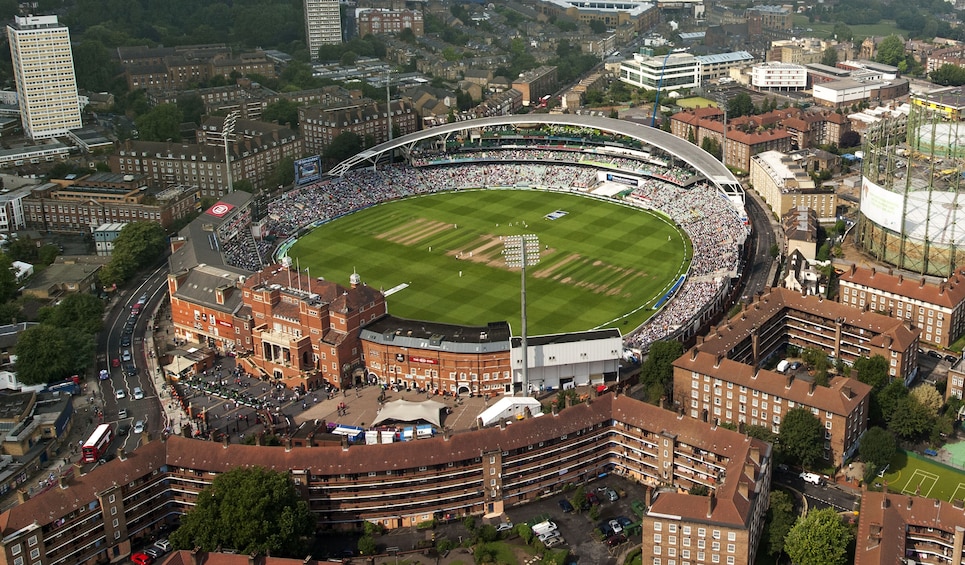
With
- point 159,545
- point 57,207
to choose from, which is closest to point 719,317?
point 159,545

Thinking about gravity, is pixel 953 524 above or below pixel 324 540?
above

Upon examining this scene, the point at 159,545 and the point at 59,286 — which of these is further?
the point at 59,286

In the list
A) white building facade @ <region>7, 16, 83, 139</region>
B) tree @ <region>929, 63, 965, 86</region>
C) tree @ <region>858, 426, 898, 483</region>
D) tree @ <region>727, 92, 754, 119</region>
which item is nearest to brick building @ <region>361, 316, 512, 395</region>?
Answer: tree @ <region>858, 426, 898, 483</region>

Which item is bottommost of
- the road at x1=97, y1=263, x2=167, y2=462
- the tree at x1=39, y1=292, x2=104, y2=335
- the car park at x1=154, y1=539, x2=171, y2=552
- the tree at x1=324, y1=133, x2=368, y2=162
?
the car park at x1=154, y1=539, x2=171, y2=552

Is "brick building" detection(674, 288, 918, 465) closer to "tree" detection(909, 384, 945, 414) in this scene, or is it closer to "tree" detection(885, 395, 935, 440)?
"tree" detection(885, 395, 935, 440)

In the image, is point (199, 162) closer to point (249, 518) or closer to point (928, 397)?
point (249, 518)

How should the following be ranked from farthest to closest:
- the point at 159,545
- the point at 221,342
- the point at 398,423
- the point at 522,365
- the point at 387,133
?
the point at 387,133, the point at 221,342, the point at 522,365, the point at 398,423, the point at 159,545

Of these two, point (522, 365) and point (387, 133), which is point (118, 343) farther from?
point (387, 133)
